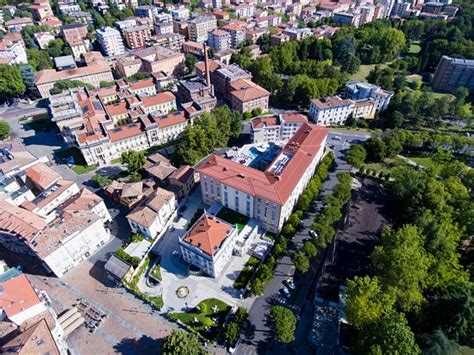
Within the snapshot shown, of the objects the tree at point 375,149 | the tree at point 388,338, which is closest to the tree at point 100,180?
the tree at point 388,338

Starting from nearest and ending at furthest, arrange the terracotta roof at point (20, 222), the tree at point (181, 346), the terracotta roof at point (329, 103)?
the tree at point (181, 346), the terracotta roof at point (20, 222), the terracotta roof at point (329, 103)

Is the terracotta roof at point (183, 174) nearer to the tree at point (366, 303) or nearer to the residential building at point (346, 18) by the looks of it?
the tree at point (366, 303)

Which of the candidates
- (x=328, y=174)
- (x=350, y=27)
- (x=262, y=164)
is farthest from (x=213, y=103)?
(x=350, y=27)

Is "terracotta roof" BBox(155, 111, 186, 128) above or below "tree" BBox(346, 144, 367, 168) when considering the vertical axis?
above

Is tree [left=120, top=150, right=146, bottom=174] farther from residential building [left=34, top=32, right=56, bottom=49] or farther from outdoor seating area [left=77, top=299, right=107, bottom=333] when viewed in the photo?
residential building [left=34, top=32, right=56, bottom=49]

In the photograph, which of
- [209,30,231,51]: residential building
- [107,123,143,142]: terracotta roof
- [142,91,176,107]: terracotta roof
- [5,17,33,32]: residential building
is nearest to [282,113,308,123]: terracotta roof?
[142,91,176,107]: terracotta roof

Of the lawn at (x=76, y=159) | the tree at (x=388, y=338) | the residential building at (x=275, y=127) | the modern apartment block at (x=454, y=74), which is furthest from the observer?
the modern apartment block at (x=454, y=74)

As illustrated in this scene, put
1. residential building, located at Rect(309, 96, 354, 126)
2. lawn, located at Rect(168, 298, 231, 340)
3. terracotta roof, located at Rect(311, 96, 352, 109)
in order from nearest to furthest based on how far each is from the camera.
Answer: lawn, located at Rect(168, 298, 231, 340), terracotta roof, located at Rect(311, 96, 352, 109), residential building, located at Rect(309, 96, 354, 126)

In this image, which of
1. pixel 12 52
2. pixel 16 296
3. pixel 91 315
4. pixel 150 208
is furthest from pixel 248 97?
pixel 12 52
